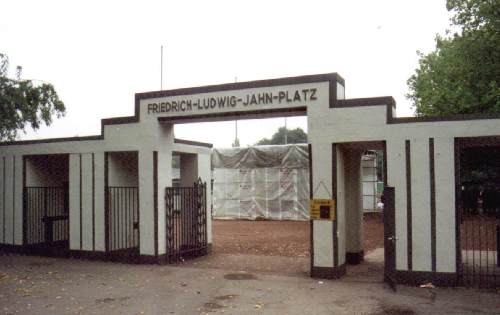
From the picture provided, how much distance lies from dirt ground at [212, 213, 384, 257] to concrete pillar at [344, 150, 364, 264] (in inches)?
93.8

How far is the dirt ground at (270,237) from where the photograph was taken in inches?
664

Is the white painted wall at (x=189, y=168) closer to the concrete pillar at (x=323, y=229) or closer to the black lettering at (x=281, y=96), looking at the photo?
the black lettering at (x=281, y=96)

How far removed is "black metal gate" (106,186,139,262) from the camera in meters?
14.2

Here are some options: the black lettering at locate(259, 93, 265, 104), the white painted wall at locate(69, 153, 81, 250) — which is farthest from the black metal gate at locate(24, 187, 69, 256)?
the black lettering at locate(259, 93, 265, 104)

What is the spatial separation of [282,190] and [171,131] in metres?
15.0

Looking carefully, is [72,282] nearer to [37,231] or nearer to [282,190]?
[37,231]

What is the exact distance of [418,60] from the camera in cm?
3547

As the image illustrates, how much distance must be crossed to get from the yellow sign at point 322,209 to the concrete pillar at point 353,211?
2.36m

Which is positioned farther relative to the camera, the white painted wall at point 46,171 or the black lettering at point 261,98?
the white painted wall at point 46,171

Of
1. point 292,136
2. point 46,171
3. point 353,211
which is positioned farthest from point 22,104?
point 292,136

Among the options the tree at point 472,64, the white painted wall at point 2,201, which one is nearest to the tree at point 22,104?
the white painted wall at point 2,201

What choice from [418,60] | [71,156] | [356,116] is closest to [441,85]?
[418,60]

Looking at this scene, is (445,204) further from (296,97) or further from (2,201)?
(2,201)

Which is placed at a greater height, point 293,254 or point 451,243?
point 451,243
